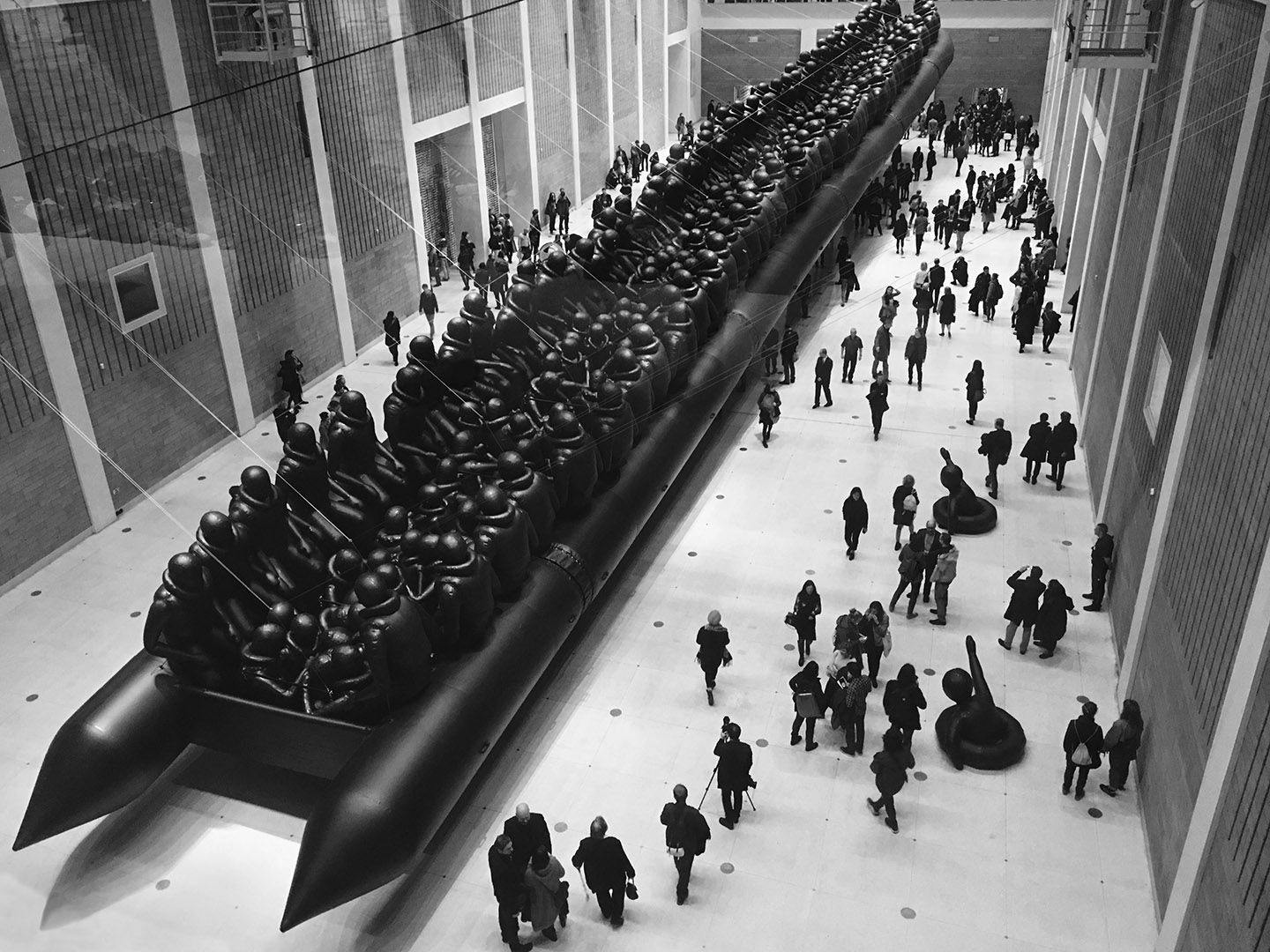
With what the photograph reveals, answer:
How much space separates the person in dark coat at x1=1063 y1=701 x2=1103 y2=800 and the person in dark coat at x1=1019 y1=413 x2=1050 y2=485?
16.6 ft

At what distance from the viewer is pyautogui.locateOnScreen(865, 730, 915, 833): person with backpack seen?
8000 mm

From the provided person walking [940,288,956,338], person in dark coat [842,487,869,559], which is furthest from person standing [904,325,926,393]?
person in dark coat [842,487,869,559]

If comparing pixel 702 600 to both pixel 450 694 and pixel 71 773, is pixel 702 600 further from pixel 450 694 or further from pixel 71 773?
pixel 71 773

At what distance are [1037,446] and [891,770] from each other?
6051 mm

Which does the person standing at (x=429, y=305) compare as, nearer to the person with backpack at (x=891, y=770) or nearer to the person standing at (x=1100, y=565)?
the person standing at (x=1100, y=565)

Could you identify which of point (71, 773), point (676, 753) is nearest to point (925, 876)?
point (676, 753)

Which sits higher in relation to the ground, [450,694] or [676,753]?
[450,694]

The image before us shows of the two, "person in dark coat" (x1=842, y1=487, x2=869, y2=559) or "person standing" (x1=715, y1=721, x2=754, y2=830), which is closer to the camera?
"person standing" (x1=715, y1=721, x2=754, y2=830)

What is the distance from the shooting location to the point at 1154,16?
1128 cm

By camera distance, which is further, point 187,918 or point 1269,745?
point 187,918

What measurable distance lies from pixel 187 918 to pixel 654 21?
31338mm

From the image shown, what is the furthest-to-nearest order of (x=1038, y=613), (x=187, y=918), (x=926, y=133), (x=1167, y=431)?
(x=926, y=133) < (x=1038, y=613) < (x=1167, y=431) < (x=187, y=918)

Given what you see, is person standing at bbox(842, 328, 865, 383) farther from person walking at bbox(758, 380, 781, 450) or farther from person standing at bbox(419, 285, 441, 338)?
person standing at bbox(419, 285, 441, 338)

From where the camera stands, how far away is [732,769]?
313 inches
